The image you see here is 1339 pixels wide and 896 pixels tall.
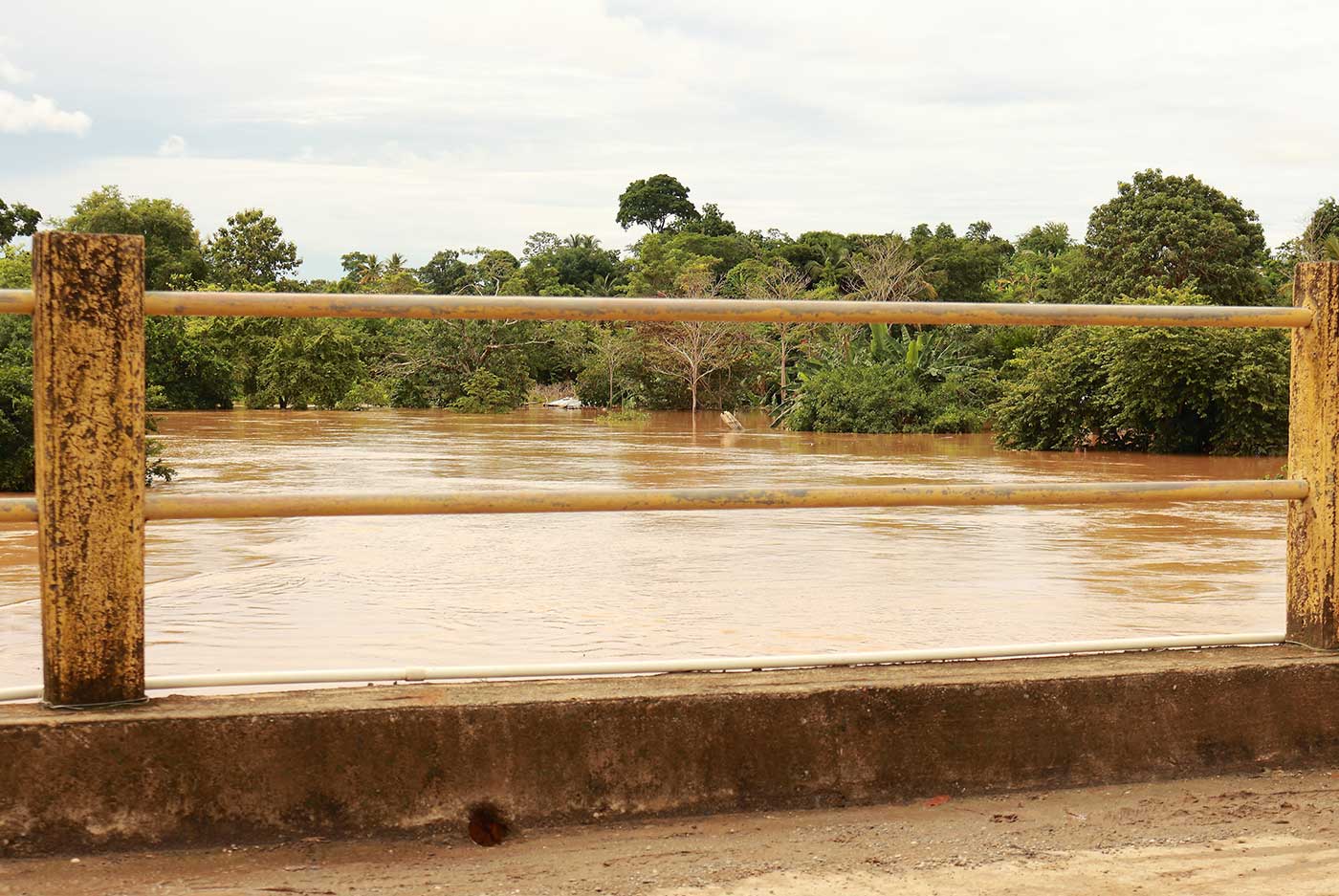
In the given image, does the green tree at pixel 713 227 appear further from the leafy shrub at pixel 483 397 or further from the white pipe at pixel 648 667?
the white pipe at pixel 648 667

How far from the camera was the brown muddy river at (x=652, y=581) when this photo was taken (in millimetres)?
5344

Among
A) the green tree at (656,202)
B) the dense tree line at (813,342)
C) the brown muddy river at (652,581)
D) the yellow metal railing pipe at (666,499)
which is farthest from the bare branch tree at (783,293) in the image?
the green tree at (656,202)

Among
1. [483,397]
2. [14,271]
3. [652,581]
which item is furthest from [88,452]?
[14,271]

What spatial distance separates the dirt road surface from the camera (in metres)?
2.37

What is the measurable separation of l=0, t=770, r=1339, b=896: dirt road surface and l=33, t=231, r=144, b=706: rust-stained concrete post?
39cm

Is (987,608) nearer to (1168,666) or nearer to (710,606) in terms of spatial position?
(710,606)

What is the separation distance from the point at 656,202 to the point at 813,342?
208 feet

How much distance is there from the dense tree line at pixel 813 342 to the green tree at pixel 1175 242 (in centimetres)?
6

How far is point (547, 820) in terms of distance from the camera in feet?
8.77

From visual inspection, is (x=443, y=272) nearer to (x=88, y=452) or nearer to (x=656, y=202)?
(x=656, y=202)

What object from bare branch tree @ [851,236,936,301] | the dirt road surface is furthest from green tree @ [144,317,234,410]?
the dirt road surface

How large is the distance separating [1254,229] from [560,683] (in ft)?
122

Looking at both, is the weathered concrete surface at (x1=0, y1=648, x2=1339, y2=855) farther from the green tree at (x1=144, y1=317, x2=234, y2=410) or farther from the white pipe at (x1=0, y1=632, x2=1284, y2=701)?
the green tree at (x1=144, y1=317, x2=234, y2=410)

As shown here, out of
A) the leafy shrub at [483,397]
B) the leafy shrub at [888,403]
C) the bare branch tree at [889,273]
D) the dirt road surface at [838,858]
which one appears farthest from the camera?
the leafy shrub at [483,397]
